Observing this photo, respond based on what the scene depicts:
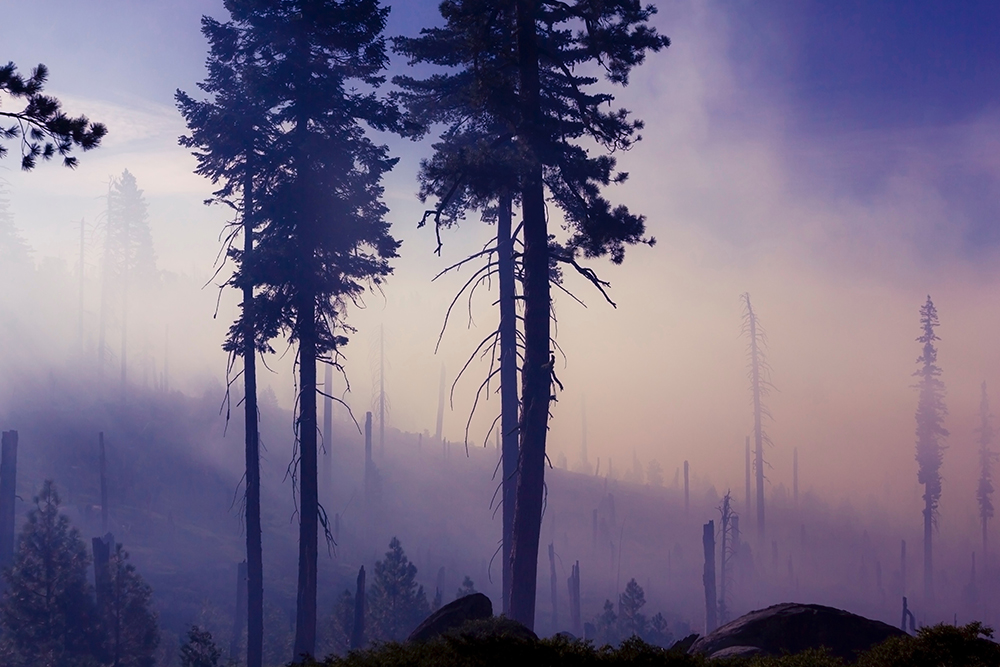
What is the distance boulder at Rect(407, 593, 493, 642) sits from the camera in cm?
1023

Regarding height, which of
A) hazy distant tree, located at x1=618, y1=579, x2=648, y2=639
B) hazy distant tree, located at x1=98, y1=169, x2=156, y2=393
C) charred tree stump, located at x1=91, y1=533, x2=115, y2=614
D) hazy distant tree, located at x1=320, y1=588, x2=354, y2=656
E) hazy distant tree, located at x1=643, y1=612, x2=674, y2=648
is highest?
hazy distant tree, located at x1=98, y1=169, x2=156, y2=393

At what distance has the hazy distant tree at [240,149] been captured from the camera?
19609mm

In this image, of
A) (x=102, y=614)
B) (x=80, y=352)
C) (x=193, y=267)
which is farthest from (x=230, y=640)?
(x=193, y=267)

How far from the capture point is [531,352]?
45.4 ft

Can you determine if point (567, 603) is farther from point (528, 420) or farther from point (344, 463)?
point (528, 420)

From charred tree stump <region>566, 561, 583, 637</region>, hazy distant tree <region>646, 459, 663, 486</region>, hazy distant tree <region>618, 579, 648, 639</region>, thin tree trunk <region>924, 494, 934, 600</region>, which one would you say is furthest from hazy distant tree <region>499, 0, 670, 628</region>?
hazy distant tree <region>646, 459, 663, 486</region>

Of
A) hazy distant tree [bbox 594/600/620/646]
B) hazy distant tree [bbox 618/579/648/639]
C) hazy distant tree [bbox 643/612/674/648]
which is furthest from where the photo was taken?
hazy distant tree [bbox 643/612/674/648]

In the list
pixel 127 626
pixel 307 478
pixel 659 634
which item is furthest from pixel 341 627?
pixel 659 634

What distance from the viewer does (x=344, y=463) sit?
8606cm

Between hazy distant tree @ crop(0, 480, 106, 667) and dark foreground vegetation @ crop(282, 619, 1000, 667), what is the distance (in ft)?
80.9

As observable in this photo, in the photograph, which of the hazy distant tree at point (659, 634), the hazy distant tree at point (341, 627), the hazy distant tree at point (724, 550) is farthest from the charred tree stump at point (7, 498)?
the hazy distant tree at point (724, 550)

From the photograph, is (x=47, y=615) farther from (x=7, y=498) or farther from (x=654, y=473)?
(x=654, y=473)

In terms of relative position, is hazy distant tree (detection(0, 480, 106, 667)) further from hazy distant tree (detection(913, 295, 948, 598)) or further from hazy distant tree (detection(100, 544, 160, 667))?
hazy distant tree (detection(913, 295, 948, 598))

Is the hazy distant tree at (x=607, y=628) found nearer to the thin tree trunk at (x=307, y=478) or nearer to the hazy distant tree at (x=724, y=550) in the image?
the hazy distant tree at (x=724, y=550)
